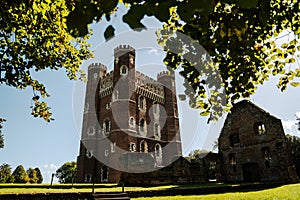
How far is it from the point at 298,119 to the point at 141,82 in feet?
84.1

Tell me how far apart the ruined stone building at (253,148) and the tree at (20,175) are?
132ft

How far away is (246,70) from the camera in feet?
18.8

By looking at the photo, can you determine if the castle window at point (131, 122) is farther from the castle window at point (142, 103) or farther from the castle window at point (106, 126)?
the castle window at point (106, 126)

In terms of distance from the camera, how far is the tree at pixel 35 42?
23.2 feet

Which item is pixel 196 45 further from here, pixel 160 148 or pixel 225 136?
pixel 160 148

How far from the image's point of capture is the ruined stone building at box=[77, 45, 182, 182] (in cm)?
3066

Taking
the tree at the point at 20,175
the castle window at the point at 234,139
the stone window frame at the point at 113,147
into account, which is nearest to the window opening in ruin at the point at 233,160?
the castle window at the point at 234,139

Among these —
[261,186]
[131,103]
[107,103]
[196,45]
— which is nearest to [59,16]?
[196,45]

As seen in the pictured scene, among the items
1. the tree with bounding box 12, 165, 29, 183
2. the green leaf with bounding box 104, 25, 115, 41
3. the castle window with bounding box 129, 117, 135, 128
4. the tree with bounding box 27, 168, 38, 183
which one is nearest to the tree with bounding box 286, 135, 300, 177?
the castle window with bounding box 129, 117, 135, 128

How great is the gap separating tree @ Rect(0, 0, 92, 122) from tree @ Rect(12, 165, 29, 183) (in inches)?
1744

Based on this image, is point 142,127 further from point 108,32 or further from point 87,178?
point 108,32

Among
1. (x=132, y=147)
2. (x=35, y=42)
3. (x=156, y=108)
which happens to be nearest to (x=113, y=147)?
(x=132, y=147)

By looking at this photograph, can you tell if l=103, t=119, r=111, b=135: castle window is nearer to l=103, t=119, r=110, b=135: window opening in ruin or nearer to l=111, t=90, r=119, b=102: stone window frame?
l=103, t=119, r=110, b=135: window opening in ruin

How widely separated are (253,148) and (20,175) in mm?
46551
